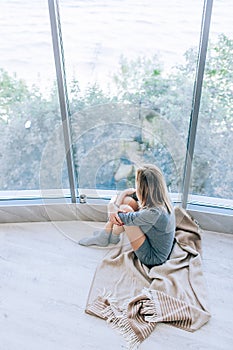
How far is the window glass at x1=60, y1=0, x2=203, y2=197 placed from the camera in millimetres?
2033

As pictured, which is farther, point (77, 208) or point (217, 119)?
point (77, 208)

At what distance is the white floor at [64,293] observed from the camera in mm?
1699

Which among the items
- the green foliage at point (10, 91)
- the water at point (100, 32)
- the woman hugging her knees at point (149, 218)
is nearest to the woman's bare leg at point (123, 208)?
the woman hugging her knees at point (149, 218)

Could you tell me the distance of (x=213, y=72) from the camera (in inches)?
84.4

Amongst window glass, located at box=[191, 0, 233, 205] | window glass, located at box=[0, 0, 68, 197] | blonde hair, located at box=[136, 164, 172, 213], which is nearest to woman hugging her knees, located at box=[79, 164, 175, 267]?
blonde hair, located at box=[136, 164, 172, 213]

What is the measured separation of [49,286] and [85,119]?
42.0 inches

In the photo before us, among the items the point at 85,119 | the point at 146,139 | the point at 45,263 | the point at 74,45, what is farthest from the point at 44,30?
the point at 45,263

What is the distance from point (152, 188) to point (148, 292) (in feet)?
1.88

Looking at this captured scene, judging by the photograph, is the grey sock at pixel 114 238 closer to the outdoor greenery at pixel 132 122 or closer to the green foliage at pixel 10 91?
the outdoor greenery at pixel 132 122

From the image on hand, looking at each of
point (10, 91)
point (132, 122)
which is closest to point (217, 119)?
point (132, 122)

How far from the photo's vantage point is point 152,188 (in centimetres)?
Result: 205

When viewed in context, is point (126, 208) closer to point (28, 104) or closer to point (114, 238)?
point (114, 238)

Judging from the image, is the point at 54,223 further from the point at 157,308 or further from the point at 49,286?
the point at 157,308

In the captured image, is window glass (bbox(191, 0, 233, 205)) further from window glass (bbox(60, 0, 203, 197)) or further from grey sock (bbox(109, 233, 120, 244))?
grey sock (bbox(109, 233, 120, 244))
